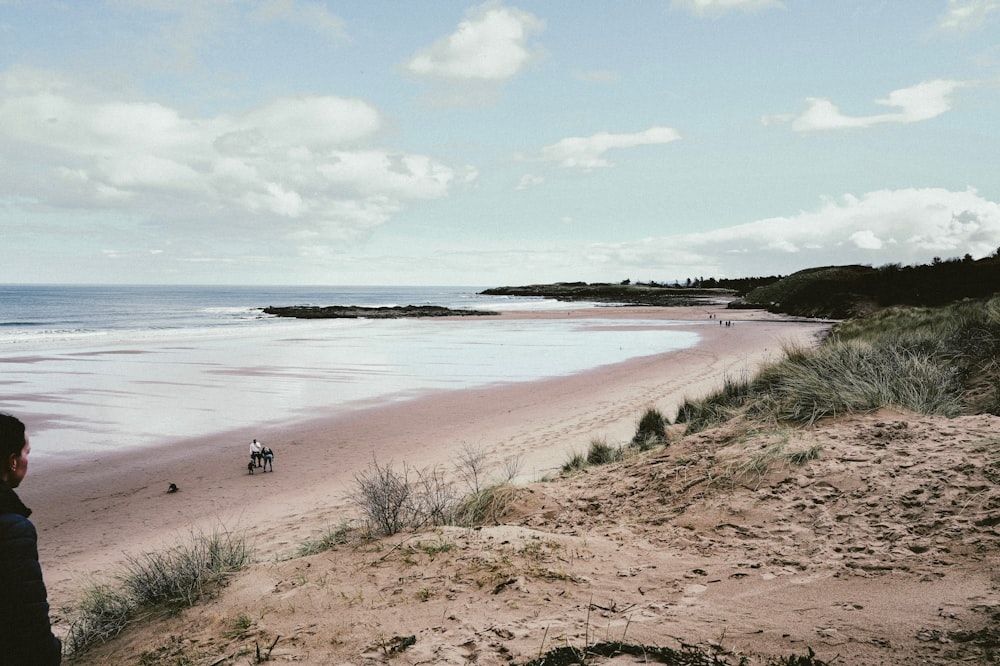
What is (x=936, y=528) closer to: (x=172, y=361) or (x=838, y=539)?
(x=838, y=539)

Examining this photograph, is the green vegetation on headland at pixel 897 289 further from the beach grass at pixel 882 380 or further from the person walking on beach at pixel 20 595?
the person walking on beach at pixel 20 595

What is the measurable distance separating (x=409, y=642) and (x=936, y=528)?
376 cm

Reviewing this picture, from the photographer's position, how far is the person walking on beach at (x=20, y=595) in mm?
2506

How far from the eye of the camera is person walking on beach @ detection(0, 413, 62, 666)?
2.51 meters

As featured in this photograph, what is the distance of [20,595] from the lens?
8.33 feet

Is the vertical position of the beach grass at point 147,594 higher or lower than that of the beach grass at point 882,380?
lower

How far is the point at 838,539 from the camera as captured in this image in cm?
416

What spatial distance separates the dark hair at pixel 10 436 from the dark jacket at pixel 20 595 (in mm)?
198

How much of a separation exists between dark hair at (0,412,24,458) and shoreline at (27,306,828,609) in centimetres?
387

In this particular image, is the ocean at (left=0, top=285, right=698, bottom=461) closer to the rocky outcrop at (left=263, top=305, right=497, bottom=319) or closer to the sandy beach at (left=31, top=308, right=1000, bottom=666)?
the sandy beach at (left=31, top=308, right=1000, bottom=666)

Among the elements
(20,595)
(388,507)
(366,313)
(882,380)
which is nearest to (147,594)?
(388,507)

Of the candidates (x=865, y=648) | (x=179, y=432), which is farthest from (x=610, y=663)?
(x=179, y=432)

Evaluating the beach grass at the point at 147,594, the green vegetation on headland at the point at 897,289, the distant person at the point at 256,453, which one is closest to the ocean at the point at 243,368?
the distant person at the point at 256,453

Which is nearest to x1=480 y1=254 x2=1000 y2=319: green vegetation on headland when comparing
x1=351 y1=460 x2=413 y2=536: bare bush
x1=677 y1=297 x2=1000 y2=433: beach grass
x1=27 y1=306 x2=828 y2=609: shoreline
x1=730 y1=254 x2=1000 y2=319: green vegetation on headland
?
x1=730 y1=254 x2=1000 y2=319: green vegetation on headland
